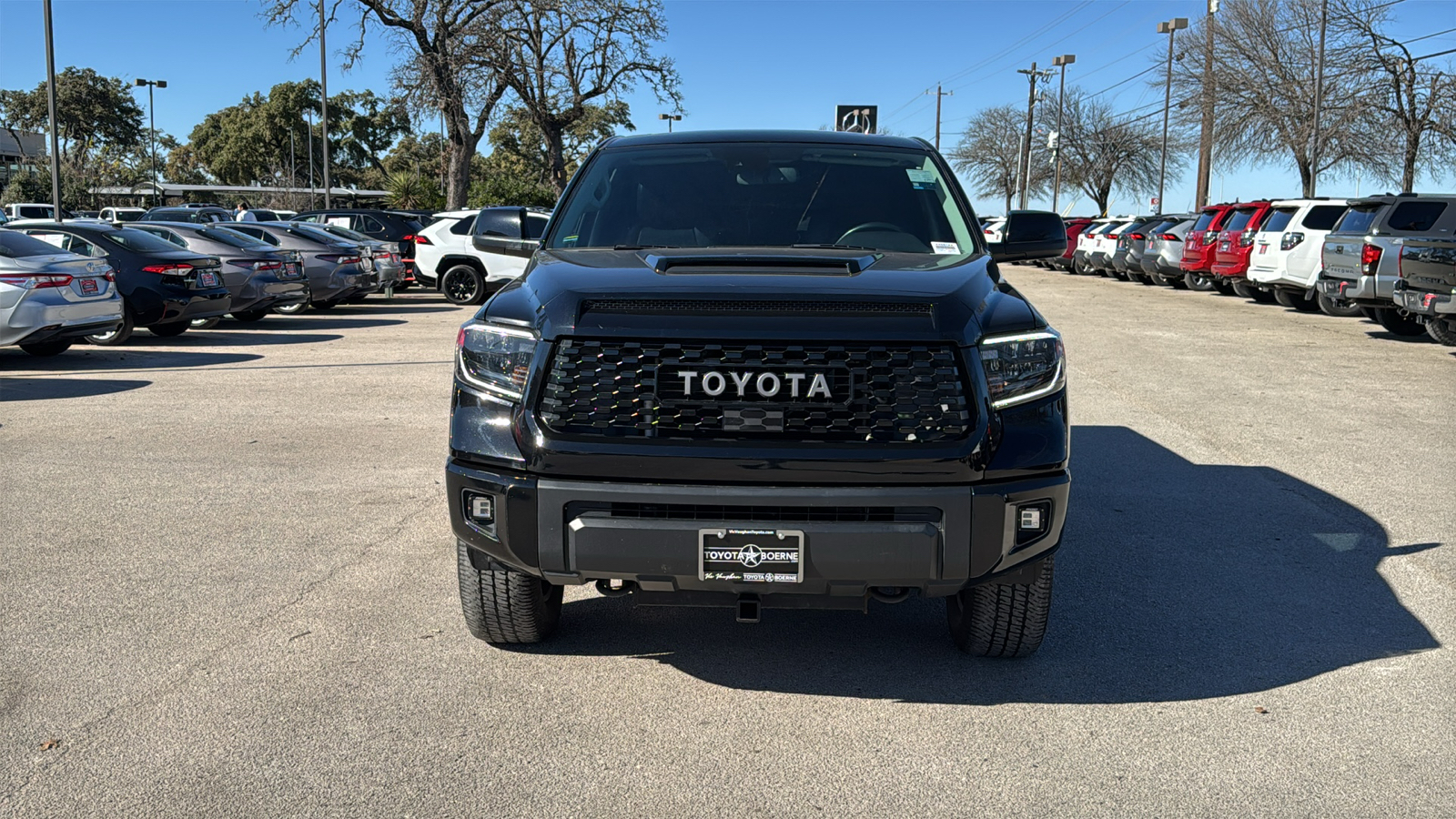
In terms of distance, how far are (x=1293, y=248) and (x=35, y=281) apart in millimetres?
17684

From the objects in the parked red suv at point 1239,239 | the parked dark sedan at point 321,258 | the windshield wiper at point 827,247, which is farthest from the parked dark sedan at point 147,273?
the parked red suv at point 1239,239

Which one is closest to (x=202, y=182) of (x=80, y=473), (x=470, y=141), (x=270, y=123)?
(x=270, y=123)

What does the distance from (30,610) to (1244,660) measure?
4.51 meters

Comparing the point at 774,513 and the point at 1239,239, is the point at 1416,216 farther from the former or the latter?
the point at 774,513

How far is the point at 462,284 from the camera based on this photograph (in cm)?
2353

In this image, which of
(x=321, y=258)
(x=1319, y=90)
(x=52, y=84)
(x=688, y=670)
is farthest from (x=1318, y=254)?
(x=52, y=84)

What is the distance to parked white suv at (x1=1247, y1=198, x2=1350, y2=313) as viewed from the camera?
20078mm

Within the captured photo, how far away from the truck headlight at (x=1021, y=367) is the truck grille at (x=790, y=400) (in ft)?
0.52

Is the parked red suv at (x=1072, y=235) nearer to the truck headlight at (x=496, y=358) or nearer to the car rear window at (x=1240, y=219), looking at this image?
the car rear window at (x=1240, y=219)

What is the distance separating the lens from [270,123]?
84.4 m

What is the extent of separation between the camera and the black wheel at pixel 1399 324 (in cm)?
1692

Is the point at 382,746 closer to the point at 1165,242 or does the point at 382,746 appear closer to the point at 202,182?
the point at 1165,242

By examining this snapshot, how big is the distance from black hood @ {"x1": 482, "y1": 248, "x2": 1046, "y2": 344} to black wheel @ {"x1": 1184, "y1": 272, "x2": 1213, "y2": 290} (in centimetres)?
2394

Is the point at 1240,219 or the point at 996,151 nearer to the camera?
the point at 1240,219
